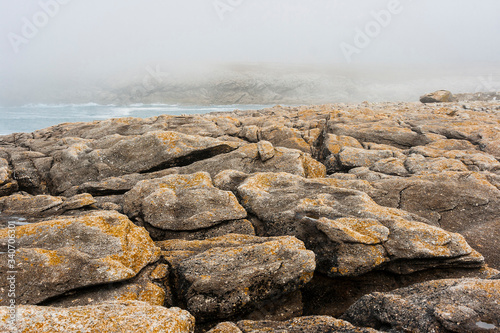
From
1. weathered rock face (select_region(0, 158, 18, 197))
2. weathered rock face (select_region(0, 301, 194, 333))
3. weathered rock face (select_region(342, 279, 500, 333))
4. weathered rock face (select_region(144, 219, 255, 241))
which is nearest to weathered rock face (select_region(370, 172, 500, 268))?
weathered rock face (select_region(342, 279, 500, 333))

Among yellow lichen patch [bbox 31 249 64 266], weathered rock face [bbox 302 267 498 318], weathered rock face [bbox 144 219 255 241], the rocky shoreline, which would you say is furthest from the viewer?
weathered rock face [bbox 144 219 255 241]

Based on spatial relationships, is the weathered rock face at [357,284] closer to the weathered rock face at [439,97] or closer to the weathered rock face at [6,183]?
the weathered rock face at [6,183]

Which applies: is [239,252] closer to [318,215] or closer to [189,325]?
[189,325]

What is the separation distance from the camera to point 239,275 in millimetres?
8812

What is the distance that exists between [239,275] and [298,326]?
8.07 ft

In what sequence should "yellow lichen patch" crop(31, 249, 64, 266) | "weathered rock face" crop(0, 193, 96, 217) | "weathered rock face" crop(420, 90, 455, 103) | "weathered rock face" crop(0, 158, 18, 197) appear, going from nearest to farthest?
"yellow lichen patch" crop(31, 249, 64, 266), "weathered rock face" crop(0, 193, 96, 217), "weathered rock face" crop(0, 158, 18, 197), "weathered rock face" crop(420, 90, 455, 103)

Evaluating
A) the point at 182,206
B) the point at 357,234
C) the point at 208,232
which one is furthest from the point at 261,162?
the point at 357,234

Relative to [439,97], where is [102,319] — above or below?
below

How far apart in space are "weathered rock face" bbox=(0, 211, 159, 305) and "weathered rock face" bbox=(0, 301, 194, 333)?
2.23 metres

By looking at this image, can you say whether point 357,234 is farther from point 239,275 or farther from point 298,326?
point 239,275

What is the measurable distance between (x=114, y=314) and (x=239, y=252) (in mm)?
4516

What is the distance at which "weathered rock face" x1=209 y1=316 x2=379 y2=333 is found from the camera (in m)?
6.73

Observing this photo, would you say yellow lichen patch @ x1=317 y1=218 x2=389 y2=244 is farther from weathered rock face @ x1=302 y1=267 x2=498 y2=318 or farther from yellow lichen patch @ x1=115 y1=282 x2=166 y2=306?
yellow lichen patch @ x1=115 y1=282 x2=166 y2=306

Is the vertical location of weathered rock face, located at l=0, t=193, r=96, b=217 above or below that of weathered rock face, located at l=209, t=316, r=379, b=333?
above
